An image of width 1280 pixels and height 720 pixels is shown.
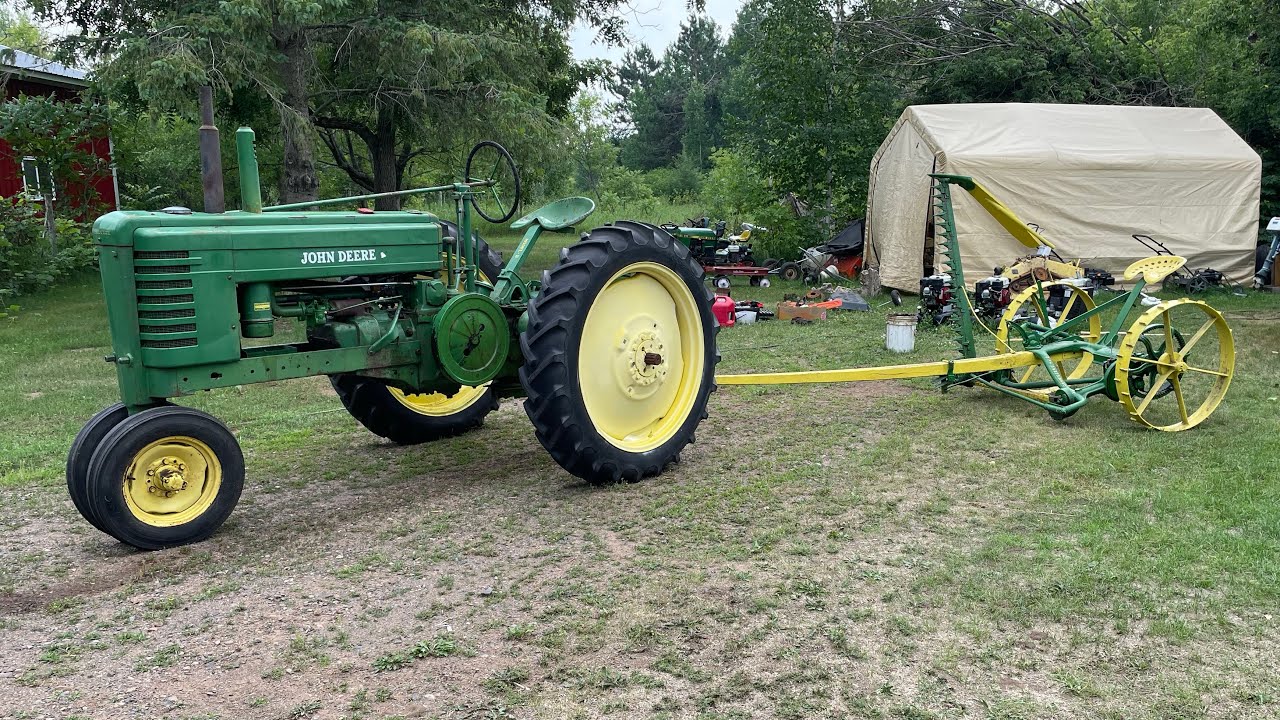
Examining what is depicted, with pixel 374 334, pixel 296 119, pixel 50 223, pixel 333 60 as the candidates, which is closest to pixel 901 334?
pixel 374 334

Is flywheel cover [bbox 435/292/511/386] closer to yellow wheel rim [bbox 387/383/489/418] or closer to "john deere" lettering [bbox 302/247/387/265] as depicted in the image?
"john deere" lettering [bbox 302/247/387/265]

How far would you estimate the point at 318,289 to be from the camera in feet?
16.1

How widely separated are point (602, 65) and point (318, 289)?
572 inches

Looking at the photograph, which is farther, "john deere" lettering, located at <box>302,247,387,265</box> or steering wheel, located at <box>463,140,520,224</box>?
steering wheel, located at <box>463,140,520,224</box>

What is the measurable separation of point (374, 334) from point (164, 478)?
1.20 m

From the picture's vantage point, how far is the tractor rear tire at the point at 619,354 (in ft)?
15.9

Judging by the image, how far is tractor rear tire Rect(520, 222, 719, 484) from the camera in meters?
4.85

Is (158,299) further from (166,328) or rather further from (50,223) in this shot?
(50,223)

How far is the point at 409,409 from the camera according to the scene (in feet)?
20.1

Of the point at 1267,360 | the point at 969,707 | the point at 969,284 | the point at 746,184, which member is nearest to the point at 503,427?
the point at 969,707

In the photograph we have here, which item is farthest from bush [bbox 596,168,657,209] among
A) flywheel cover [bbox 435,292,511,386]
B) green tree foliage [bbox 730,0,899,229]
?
flywheel cover [bbox 435,292,511,386]

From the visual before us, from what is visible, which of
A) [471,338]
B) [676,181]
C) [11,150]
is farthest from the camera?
[676,181]

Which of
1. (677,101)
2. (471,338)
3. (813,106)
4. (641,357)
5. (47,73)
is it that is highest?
(677,101)

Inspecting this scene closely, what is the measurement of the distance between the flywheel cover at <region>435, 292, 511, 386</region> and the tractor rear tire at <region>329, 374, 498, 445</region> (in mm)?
467
